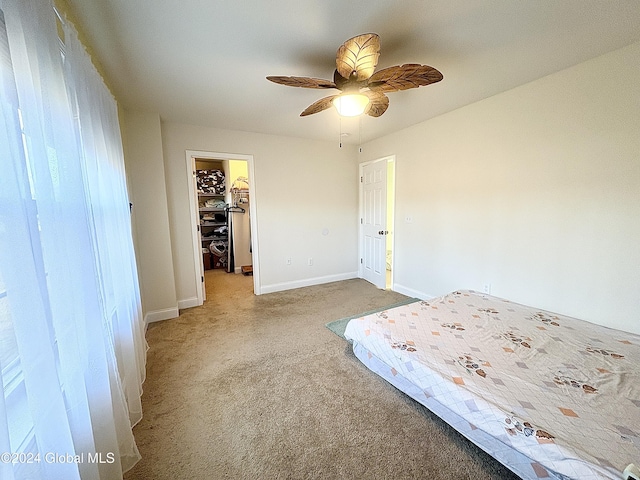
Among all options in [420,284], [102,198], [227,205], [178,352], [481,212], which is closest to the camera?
[102,198]

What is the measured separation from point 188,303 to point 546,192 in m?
4.27

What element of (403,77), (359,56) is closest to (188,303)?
(359,56)

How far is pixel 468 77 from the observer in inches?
85.3

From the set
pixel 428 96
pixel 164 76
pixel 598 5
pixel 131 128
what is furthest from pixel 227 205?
pixel 598 5

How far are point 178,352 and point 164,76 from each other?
2457mm

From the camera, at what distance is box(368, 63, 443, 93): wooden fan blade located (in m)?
1.54

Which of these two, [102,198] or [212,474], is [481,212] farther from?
[102,198]

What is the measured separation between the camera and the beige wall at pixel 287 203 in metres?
3.28

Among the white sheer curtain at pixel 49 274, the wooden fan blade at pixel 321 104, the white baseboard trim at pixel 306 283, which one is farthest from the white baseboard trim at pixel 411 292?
the white sheer curtain at pixel 49 274

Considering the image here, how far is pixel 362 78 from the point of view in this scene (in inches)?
67.0

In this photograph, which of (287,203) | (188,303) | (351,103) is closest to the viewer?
(351,103)

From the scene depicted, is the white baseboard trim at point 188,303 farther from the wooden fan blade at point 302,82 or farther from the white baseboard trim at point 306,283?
the wooden fan blade at point 302,82

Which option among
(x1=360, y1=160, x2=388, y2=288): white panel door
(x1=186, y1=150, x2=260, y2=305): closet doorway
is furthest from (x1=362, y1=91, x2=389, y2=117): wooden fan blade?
(x1=186, y1=150, x2=260, y2=305): closet doorway

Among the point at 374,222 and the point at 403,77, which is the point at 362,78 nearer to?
the point at 403,77
